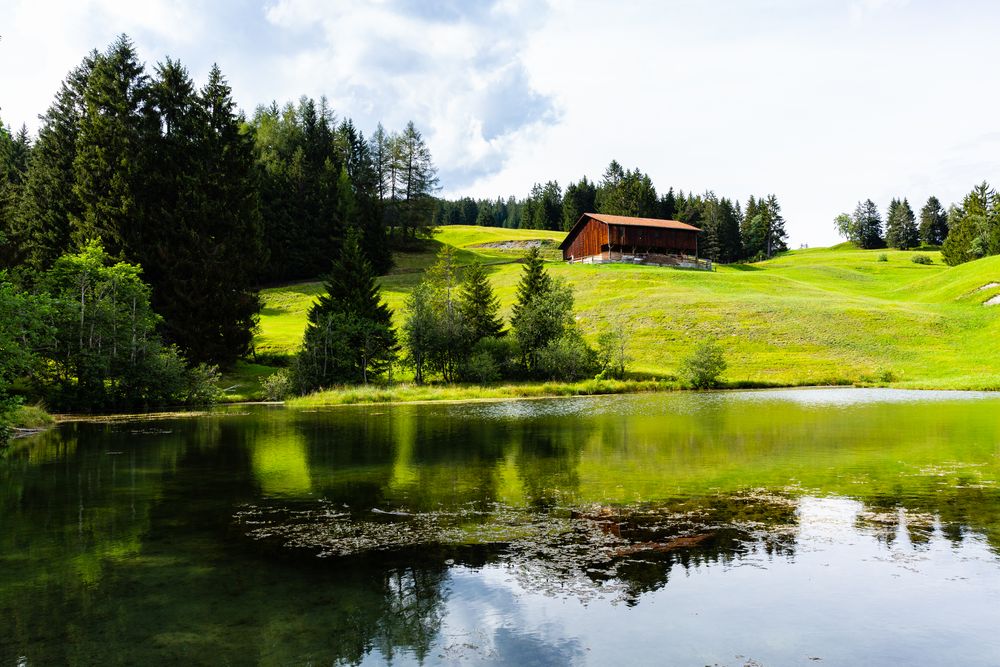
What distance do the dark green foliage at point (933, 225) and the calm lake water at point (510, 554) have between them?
16529cm

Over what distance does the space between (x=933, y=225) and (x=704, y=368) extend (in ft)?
474

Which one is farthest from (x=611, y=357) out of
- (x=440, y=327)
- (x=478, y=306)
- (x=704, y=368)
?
(x=440, y=327)

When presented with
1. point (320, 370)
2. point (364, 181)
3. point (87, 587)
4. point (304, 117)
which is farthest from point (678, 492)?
point (304, 117)

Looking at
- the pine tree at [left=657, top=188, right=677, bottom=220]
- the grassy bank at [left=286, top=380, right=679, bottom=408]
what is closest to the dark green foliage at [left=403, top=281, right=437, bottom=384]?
the grassy bank at [left=286, top=380, right=679, bottom=408]

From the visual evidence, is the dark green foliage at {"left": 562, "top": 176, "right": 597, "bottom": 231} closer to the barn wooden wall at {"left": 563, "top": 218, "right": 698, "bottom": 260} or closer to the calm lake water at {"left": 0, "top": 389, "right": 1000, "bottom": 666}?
the barn wooden wall at {"left": 563, "top": 218, "right": 698, "bottom": 260}

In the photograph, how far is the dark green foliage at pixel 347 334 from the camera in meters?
51.8

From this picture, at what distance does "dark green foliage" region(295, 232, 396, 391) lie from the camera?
51.8m

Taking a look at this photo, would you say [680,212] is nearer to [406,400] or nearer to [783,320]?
[783,320]

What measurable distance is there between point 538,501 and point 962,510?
373 inches

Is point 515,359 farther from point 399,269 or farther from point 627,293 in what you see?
point 399,269

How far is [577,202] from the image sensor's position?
573 feet

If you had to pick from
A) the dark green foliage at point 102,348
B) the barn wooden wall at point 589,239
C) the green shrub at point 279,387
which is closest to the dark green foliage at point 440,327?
the green shrub at point 279,387

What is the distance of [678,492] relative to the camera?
17141 millimetres

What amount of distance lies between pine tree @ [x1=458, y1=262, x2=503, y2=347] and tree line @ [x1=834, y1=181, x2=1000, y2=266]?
88.9m
